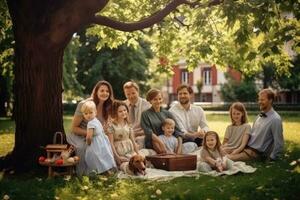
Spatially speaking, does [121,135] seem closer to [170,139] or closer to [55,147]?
[170,139]

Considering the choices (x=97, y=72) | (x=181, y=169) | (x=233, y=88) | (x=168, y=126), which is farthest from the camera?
(x=233, y=88)

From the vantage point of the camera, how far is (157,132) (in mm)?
11281

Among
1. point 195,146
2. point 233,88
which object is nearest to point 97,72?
point 233,88

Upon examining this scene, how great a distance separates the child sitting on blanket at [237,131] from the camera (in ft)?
36.6

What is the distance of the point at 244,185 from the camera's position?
315 inches

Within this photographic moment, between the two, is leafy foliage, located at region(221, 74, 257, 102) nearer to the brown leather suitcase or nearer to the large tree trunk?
the brown leather suitcase

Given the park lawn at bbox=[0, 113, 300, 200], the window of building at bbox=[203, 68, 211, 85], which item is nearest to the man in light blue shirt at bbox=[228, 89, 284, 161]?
the park lawn at bbox=[0, 113, 300, 200]

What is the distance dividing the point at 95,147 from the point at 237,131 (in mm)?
3716

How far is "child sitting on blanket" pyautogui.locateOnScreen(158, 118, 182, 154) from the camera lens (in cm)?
1103

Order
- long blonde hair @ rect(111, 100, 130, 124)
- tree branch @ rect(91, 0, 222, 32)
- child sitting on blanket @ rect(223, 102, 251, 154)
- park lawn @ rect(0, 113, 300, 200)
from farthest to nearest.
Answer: child sitting on blanket @ rect(223, 102, 251, 154)
tree branch @ rect(91, 0, 222, 32)
long blonde hair @ rect(111, 100, 130, 124)
park lawn @ rect(0, 113, 300, 200)

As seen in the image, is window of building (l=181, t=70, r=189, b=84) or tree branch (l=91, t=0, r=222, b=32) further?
window of building (l=181, t=70, r=189, b=84)

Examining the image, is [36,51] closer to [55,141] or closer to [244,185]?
[55,141]

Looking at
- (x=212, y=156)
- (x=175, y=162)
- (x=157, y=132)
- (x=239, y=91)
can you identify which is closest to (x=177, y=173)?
(x=175, y=162)

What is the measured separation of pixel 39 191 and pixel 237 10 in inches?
176
